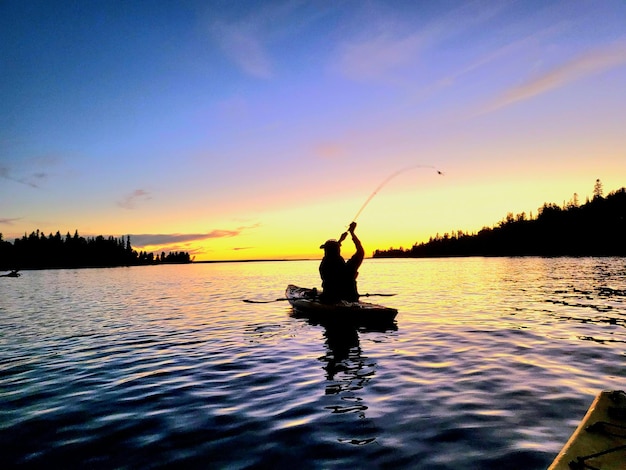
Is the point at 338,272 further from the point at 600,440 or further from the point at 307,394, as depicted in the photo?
the point at 600,440

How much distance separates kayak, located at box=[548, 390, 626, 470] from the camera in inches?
158

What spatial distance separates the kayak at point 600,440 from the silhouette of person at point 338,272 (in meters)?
12.5

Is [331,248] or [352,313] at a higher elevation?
[331,248]

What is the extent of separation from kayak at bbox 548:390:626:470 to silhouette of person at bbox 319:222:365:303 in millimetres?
12511

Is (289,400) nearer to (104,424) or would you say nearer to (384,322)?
(104,424)

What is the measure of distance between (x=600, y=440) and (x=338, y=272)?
14.0 m

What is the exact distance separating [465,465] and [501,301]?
76.9ft

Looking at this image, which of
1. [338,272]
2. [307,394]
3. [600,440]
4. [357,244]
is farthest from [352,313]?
[600,440]

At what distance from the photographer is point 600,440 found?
4516 mm

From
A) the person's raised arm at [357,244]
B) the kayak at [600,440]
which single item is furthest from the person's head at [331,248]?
the kayak at [600,440]

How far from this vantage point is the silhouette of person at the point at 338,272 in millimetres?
18000

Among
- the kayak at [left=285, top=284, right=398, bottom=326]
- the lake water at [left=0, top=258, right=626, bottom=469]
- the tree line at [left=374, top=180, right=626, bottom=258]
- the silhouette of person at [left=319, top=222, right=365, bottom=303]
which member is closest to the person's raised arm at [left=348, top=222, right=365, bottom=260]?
the silhouette of person at [left=319, top=222, right=365, bottom=303]

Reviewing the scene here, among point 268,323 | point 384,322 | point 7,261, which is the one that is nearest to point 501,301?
point 384,322

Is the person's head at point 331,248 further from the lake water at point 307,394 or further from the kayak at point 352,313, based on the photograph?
the lake water at point 307,394
